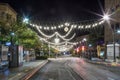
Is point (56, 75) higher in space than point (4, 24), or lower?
lower

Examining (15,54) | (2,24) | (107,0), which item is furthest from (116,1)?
(15,54)

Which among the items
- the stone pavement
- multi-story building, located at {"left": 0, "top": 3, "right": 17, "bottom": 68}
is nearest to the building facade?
multi-story building, located at {"left": 0, "top": 3, "right": 17, "bottom": 68}

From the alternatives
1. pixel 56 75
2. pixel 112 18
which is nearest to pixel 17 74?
pixel 56 75

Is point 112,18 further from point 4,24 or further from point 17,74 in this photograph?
point 17,74

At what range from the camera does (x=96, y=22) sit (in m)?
57.7

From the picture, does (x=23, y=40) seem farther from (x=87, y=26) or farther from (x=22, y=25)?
(x=87, y=26)

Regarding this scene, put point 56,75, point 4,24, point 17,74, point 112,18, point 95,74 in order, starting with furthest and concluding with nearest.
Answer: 1. point 112,18
2. point 4,24
3. point 95,74
4. point 56,75
5. point 17,74

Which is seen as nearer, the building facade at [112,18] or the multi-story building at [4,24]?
the multi-story building at [4,24]

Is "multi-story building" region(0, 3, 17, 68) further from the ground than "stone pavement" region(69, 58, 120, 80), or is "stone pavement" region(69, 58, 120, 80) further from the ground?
"multi-story building" region(0, 3, 17, 68)

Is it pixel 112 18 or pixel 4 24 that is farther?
pixel 112 18

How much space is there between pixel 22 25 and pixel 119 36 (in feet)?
105

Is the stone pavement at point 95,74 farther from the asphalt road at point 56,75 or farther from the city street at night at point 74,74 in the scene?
the asphalt road at point 56,75

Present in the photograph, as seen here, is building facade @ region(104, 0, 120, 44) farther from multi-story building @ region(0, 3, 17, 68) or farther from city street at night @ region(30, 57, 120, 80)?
city street at night @ region(30, 57, 120, 80)

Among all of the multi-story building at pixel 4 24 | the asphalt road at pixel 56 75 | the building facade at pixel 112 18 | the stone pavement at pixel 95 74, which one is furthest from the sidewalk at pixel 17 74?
the building facade at pixel 112 18
